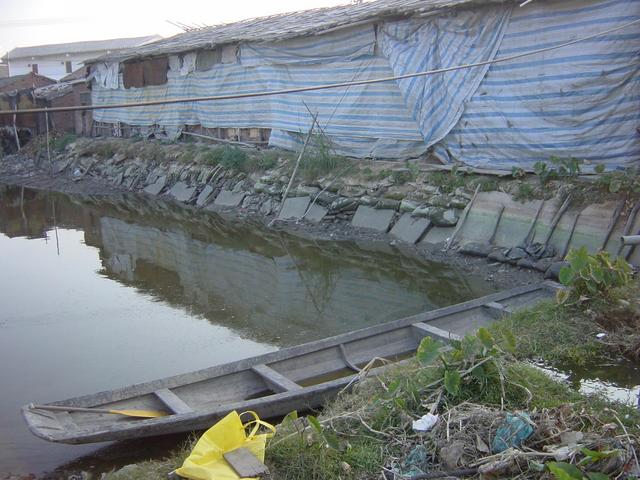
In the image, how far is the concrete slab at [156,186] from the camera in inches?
614

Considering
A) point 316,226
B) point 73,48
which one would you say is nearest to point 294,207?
point 316,226

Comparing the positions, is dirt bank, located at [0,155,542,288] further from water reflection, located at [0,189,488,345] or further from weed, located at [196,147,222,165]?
weed, located at [196,147,222,165]

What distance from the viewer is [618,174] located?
324 inches

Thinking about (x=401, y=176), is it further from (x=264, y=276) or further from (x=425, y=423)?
(x=425, y=423)

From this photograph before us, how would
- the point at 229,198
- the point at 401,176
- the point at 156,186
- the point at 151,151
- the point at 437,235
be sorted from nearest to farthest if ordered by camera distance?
the point at 437,235, the point at 401,176, the point at 229,198, the point at 156,186, the point at 151,151

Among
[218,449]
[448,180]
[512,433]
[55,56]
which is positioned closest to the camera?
[512,433]

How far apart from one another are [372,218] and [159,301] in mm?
3868

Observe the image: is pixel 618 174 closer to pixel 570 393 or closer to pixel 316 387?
pixel 570 393

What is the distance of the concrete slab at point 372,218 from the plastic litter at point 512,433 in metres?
6.79

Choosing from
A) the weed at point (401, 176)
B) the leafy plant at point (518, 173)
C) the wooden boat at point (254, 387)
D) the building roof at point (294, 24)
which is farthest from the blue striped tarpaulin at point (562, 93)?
the wooden boat at point (254, 387)

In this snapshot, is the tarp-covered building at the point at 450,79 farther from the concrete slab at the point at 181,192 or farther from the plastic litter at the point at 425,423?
the plastic litter at the point at 425,423

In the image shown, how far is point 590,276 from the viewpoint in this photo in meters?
5.87

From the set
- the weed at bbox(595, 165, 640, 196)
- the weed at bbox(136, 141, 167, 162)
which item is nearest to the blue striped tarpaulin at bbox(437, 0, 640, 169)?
the weed at bbox(595, 165, 640, 196)

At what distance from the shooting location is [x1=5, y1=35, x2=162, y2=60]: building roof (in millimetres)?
38906
